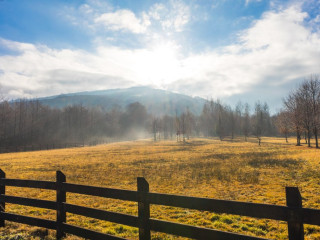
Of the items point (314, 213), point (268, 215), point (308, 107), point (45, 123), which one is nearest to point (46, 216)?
point (268, 215)

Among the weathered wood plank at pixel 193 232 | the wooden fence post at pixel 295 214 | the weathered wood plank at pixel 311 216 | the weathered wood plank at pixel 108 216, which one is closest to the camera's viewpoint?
the weathered wood plank at pixel 311 216

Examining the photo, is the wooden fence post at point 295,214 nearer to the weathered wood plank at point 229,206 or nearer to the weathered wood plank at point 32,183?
the weathered wood plank at point 229,206

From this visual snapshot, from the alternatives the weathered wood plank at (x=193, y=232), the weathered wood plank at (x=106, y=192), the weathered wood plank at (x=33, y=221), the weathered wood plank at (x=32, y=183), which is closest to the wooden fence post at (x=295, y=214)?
the weathered wood plank at (x=193, y=232)

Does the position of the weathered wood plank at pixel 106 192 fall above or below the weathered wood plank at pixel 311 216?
below

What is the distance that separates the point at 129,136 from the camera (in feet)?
509

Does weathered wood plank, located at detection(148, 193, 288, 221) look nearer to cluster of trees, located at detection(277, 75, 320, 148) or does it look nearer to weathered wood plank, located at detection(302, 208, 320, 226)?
weathered wood plank, located at detection(302, 208, 320, 226)

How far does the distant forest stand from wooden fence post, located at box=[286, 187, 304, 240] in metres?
46.6

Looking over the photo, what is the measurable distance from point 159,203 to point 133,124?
529 ft

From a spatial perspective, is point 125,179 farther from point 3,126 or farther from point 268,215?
point 3,126

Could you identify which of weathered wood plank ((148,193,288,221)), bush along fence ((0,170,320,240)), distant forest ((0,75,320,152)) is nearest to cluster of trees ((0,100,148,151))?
distant forest ((0,75,320,152))

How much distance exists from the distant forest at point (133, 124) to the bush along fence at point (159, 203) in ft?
153

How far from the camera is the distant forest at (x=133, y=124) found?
44844mm

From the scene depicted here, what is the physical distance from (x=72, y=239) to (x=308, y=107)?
51180 millimetres

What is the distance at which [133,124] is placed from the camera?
16400cm
